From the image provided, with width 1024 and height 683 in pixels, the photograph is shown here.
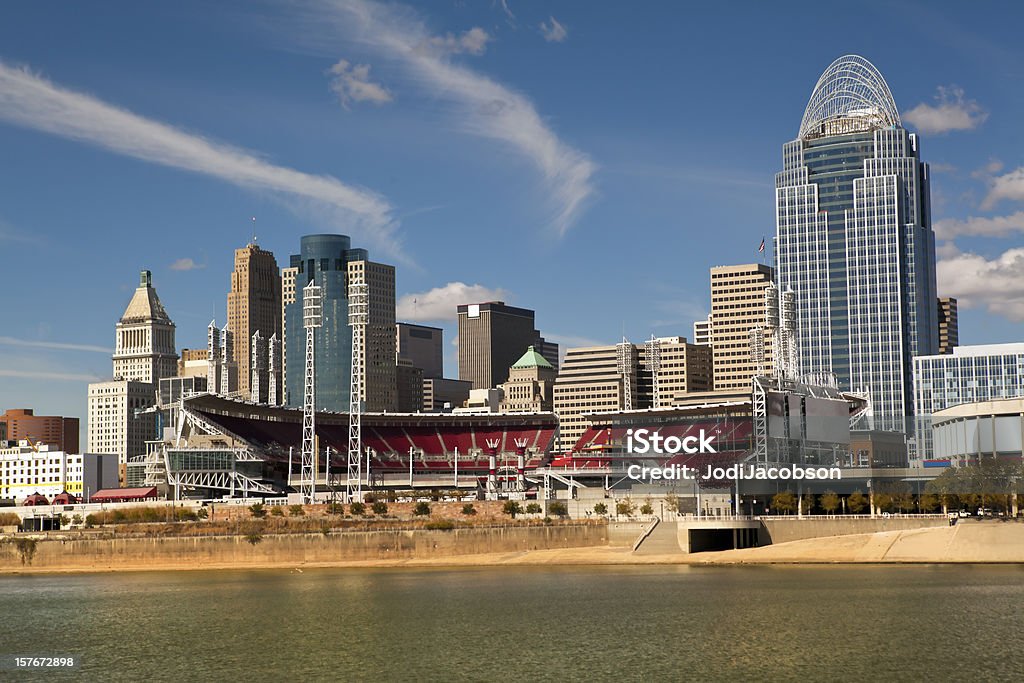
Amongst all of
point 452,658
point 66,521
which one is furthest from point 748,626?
point 66,521

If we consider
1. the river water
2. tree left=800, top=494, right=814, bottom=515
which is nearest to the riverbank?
the river water

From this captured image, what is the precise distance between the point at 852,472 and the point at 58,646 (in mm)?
124188

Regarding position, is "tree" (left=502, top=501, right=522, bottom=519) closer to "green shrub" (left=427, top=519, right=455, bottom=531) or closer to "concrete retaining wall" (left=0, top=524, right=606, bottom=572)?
"concrete retaining wall" (left=0, top=524, right=606, bottom=572)

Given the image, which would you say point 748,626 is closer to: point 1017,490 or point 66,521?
point 1017,490

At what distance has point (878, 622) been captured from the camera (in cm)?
9775

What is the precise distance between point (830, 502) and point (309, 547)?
67266 millimetres

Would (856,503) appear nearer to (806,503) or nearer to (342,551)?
(806,503)

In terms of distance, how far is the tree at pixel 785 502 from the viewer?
184m

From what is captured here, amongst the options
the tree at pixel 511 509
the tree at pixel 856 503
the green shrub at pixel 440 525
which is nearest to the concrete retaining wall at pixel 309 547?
the green shrub at pixel 440 525

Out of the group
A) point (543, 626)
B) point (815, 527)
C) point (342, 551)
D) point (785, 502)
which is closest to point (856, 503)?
point (785, 502)

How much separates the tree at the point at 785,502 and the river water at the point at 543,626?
37.7 m

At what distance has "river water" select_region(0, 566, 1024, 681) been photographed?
81.8 m

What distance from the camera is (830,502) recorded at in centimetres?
18275

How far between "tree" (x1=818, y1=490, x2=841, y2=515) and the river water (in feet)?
119
